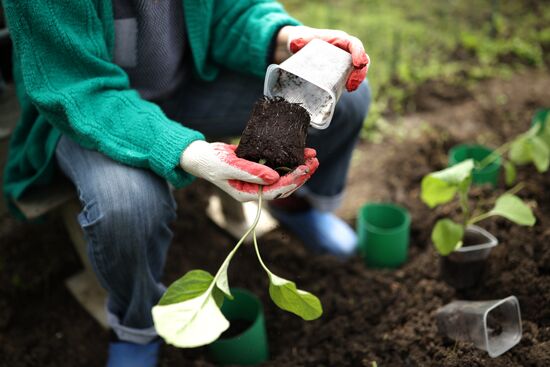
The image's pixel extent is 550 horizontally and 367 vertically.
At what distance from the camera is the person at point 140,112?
129 cm

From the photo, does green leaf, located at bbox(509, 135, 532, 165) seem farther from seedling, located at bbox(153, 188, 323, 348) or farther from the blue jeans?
seedling, located at bbox(153, 188, 323, 348)

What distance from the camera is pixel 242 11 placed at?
1.66 metres

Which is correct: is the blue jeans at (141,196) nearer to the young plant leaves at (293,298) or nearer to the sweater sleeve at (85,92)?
the sweater sleeve at (85,92)

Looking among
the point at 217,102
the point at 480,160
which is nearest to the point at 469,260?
the point at 480,160

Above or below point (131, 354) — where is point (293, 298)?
above

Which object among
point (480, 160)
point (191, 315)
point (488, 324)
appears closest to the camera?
point (191, 315)

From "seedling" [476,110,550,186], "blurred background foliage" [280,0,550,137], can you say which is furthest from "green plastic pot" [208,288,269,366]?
"blurred background foliage" [280,0,550,137]

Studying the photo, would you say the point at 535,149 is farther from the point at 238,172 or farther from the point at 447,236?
the point at 238,172

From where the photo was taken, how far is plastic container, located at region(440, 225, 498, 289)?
1583 millimetres

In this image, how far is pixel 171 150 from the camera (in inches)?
50.8

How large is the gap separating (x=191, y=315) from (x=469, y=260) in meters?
0.89

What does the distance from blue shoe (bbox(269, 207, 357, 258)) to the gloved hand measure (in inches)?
28.9

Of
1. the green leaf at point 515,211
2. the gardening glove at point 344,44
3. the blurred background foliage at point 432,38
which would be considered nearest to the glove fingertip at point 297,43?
the gardening glove at point 344,44

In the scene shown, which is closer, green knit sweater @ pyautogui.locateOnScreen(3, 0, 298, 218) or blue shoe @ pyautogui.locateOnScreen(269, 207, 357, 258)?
green knit sweater @ pyautogui.locateOnScreen(3, 0, 298, 218)
